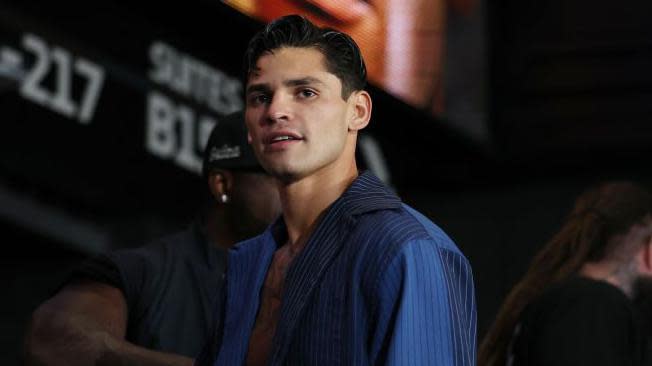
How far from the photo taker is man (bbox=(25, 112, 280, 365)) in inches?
118

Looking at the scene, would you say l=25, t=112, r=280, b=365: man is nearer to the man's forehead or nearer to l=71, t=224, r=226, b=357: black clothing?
l=71, t=224, r=226, b=357: black clothing

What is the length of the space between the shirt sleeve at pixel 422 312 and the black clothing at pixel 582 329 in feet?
4.08

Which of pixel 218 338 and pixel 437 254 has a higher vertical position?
pixel 437 254

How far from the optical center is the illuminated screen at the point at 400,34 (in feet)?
16.8

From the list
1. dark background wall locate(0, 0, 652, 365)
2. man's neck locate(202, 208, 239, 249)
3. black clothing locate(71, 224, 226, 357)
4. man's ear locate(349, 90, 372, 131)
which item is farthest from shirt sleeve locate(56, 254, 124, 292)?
dark background wall locate(0, 0, 652, 365)

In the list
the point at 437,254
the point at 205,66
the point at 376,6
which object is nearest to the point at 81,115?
the point at 205,66

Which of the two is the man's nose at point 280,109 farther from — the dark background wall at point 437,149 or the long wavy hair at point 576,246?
the dark background wall at point 437,149

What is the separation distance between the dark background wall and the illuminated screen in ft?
0.35

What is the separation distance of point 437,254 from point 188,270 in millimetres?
1457

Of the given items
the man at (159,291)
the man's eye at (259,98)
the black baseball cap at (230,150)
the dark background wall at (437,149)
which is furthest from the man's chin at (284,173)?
the dark background wall at (437,149)

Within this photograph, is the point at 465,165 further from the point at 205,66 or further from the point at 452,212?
the point at 205,66

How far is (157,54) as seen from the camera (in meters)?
5.34

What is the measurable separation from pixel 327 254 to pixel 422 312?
0.70ft

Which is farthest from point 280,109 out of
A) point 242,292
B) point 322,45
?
point 242,292
